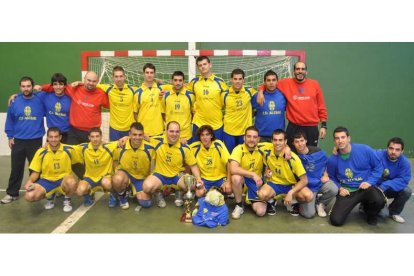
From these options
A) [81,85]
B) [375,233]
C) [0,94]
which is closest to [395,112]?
[375,233]

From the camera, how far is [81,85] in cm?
475

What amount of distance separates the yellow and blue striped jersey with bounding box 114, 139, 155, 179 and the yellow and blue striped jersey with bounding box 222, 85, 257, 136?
1.17 m

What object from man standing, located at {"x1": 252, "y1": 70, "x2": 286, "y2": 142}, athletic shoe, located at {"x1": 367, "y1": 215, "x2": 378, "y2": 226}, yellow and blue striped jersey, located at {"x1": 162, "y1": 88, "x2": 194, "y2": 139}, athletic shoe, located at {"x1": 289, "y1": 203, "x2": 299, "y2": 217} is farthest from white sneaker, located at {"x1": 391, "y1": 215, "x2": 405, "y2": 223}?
yellow and blue striped jersey, located at {"x1": 162, "y1": 88, "x2": 194, "y2": 139}

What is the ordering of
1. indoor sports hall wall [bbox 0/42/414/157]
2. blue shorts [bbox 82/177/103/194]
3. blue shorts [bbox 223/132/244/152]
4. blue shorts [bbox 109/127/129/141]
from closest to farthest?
blue shorts [bbox 82/177/103/194] → blue shorts [bbox 223/132/244/152] → blue shorts [bbox 109/127/129/141] → indoor sports hall wall [bbox 0/42/414/157]

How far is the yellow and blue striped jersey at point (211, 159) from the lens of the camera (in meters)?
4.16

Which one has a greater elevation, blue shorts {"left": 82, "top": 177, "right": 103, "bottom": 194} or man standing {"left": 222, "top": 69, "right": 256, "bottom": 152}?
Answer: man standing {"left": 222, "top": 69, "right": 256, "bottom": 152}

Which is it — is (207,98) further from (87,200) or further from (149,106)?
(87,200)

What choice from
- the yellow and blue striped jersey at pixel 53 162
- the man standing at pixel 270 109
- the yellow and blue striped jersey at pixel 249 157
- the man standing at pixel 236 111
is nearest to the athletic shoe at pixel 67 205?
the yellow and blue striped jersey at pixel 53 162

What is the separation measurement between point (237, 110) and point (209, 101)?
16.6 inches

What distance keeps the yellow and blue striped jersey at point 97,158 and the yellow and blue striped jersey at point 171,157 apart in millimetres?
616

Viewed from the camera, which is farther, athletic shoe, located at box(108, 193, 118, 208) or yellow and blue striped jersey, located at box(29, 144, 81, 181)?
athletic shoe, located at box(108, 193, 118, 208)

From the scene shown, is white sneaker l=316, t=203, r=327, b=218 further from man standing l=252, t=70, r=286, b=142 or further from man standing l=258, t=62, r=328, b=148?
man standing l=252, t=70, r=286, b=142

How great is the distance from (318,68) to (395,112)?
84.5 inches

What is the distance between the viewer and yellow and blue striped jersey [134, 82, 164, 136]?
466 centimetres
